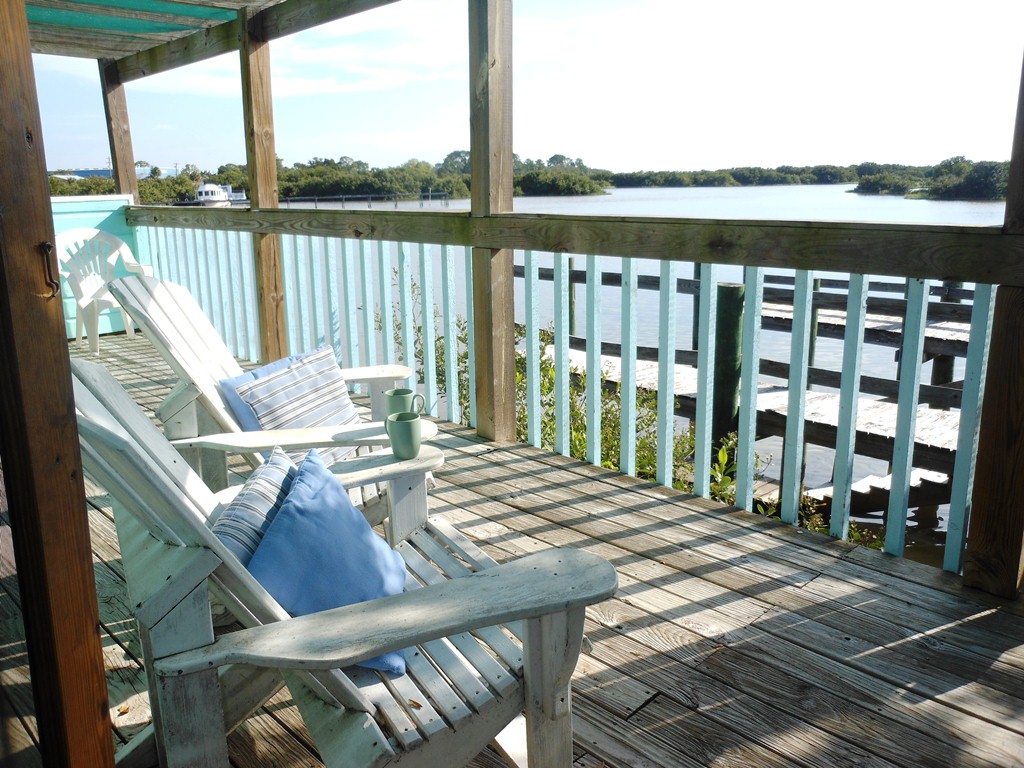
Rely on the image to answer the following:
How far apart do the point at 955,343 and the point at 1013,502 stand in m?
4.98

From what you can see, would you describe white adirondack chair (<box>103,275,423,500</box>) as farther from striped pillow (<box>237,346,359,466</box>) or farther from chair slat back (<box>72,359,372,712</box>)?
chair slat back (<box>72,359,372,712</box>)

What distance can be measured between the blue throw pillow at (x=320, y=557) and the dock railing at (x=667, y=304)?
1.67 m

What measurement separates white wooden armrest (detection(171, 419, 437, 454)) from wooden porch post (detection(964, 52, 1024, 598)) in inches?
61.8

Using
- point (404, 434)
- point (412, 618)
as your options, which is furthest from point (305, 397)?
point (412, 618)

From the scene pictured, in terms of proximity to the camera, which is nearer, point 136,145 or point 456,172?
point 456,172

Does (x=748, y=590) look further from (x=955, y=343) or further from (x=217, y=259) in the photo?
(x=955, y=343)

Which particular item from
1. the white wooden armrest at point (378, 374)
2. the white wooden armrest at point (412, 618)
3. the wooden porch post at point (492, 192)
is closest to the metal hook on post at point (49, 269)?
the white wooden armrest at point (412, 618)

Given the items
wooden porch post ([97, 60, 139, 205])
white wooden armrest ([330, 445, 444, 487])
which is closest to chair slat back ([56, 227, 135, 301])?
wooden porch post ([97, 60, 139, 205])

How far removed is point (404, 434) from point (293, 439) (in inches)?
16.0

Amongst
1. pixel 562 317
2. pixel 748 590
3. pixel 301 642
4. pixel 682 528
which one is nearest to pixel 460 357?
pixel 562 317

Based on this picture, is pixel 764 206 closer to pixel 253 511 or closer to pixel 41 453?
pixel 253 511

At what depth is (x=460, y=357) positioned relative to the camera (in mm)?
6113

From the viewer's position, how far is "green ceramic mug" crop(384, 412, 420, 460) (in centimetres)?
208

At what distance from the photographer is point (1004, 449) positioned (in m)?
2.17
